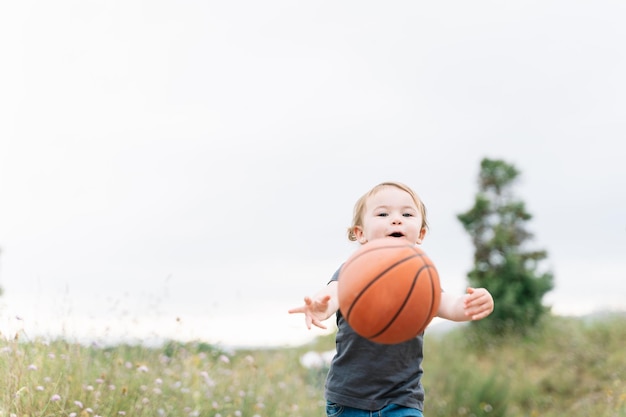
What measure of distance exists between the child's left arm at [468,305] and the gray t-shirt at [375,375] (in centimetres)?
26

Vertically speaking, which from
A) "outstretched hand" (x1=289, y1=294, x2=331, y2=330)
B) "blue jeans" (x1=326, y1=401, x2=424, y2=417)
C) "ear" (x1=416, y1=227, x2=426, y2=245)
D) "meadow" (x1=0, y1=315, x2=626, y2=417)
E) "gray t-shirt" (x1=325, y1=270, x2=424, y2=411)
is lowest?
"meadow" (x1=0, y1=315, x2=626, y2=417)

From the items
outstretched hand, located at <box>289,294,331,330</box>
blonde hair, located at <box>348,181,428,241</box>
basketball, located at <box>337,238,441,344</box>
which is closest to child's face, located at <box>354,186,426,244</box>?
blonde hair, located at <box>348,181,428,241</box>

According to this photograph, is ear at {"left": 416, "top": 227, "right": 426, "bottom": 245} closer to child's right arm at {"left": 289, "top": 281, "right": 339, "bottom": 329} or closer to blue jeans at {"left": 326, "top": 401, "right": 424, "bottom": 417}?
child's right arm at {"left": 289, "top": 281, "right": 339, "bottom": 329}

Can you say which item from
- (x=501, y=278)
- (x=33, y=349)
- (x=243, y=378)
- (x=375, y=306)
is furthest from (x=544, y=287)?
(x=375, y=306)

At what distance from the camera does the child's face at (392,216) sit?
4.30 metres

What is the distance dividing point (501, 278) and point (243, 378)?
28.2 ft

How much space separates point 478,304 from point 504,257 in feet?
40.9

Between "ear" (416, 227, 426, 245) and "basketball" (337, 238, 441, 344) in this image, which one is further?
"ear" (416, 227, 426, 245)

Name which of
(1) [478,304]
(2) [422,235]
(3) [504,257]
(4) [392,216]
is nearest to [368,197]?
(4) [392,216]

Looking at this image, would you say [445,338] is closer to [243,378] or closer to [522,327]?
[522,327]

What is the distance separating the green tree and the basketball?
1222 centimetres

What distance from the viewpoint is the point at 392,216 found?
14.2 ft

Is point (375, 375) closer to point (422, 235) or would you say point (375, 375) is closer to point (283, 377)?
point (422, 235)

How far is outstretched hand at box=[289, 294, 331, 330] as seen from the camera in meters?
3.99
